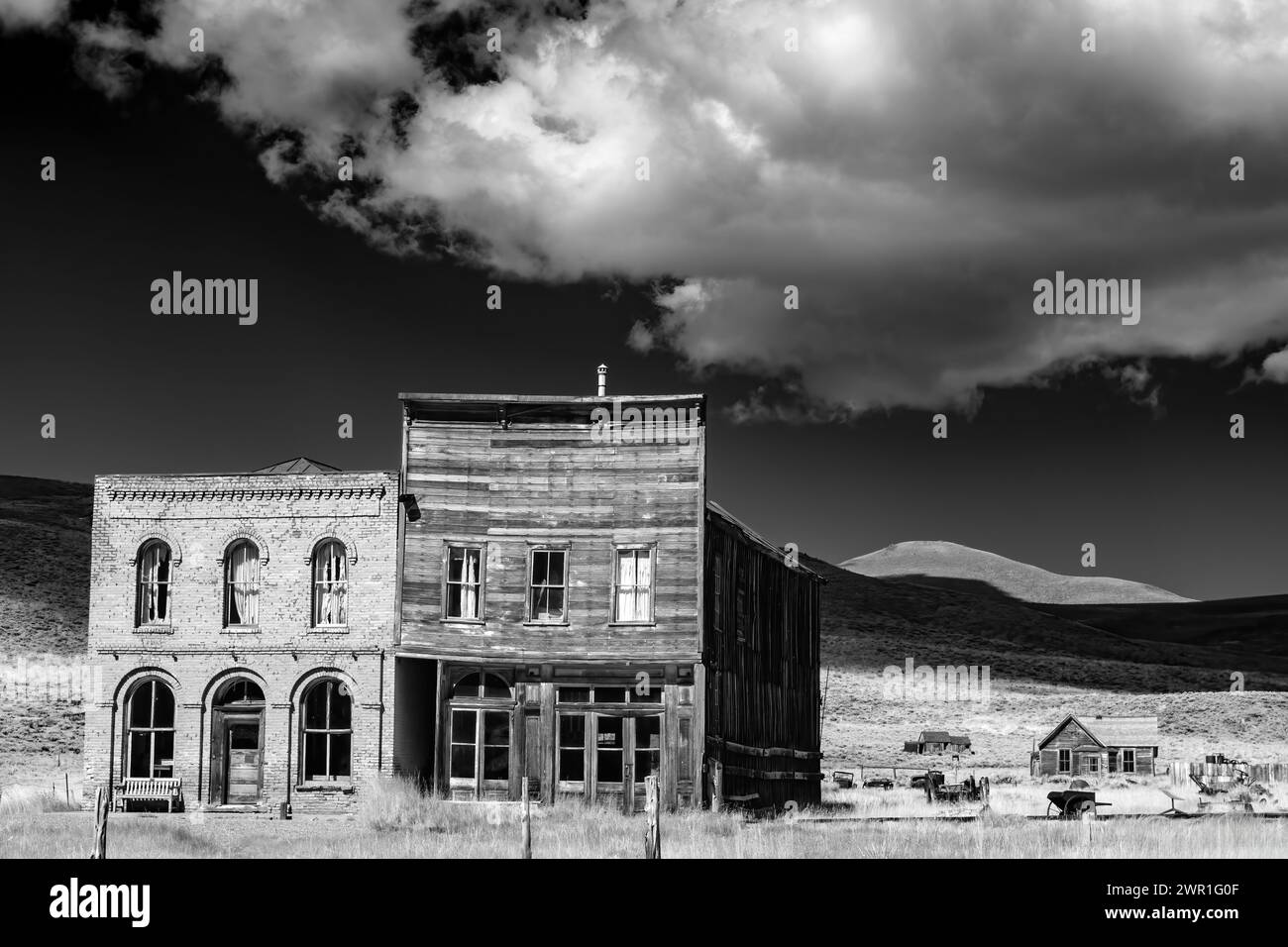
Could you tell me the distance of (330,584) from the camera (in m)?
35.5

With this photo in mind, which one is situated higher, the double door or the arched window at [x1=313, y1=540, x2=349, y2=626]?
the arched window at [x1=313, y1=540, x2=349, y2=626]

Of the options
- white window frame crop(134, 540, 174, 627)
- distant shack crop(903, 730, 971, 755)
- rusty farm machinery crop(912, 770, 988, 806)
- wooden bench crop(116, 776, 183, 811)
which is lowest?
distant shack crop(903, 730, 971, 755)

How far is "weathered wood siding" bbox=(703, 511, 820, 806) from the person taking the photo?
3597cm

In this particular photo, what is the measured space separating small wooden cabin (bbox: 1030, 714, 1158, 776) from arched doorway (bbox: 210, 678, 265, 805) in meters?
40.9

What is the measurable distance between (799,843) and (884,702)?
63898mm

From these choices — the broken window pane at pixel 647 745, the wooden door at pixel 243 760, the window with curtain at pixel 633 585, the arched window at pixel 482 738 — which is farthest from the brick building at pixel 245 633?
the broken window pane at pixel 647 745

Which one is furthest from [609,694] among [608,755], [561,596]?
[561,596]

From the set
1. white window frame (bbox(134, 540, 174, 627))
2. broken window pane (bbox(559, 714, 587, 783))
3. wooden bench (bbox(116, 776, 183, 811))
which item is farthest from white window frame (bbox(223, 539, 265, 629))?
broken window pane (bbox(559, 714, 587, 783))

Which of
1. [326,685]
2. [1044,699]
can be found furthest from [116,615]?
[1044,699]

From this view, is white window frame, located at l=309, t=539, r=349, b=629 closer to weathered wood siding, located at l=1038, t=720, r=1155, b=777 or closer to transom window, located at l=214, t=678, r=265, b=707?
transom window, located at l=214, t=678, r=265, b=707

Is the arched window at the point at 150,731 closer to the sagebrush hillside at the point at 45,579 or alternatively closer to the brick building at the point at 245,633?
the brick building at the point at 245,633
